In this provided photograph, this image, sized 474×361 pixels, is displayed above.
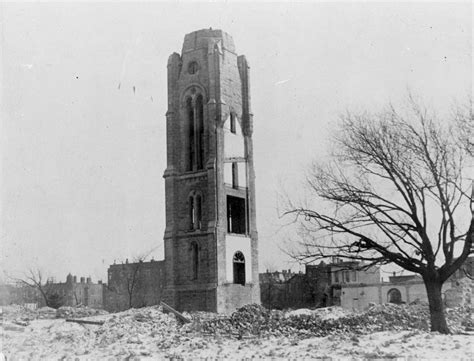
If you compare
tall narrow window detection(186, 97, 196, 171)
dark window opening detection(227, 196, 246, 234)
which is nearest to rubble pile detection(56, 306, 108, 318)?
dark window opening detection(227, 196, 246, 234)

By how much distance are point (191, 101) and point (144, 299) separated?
98.0 ft

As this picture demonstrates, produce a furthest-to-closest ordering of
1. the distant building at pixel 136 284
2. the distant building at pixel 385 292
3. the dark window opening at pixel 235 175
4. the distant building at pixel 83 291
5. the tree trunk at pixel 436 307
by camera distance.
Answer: the distant building at pixel 83 291 → the distant building at pixel 136 284 → the distant building at pixel 385 292 → the dark window opening at pixel 235 175 → the tree trunk at pixel 436 307

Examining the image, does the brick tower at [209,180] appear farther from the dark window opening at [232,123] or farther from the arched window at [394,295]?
the arched window at [394,295]

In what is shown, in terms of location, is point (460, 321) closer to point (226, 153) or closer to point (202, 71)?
point (226, 153)

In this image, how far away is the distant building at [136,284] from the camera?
62.6 meters

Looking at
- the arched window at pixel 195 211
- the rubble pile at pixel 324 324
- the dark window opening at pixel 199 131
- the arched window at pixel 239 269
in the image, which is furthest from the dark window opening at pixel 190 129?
the rubble pile at pixel 324 324

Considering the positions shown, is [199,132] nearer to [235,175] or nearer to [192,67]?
[235,175]

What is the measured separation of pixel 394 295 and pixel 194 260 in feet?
83.7

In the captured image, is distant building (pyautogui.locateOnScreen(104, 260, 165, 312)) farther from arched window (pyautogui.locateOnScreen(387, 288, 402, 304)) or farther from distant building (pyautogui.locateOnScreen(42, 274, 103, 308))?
arched window (pyautogui.locateOnScreen(387, 288, 402, 304))

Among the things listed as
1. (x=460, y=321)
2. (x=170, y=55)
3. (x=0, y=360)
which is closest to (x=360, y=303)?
(x=170, y=55)

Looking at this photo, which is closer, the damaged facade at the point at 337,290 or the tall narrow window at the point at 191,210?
the tall narrow window at the point at 191,210

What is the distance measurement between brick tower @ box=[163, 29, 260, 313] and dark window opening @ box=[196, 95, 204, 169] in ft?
0.21

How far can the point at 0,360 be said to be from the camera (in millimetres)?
11250

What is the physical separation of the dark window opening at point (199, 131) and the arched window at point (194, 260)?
16.9 ft
